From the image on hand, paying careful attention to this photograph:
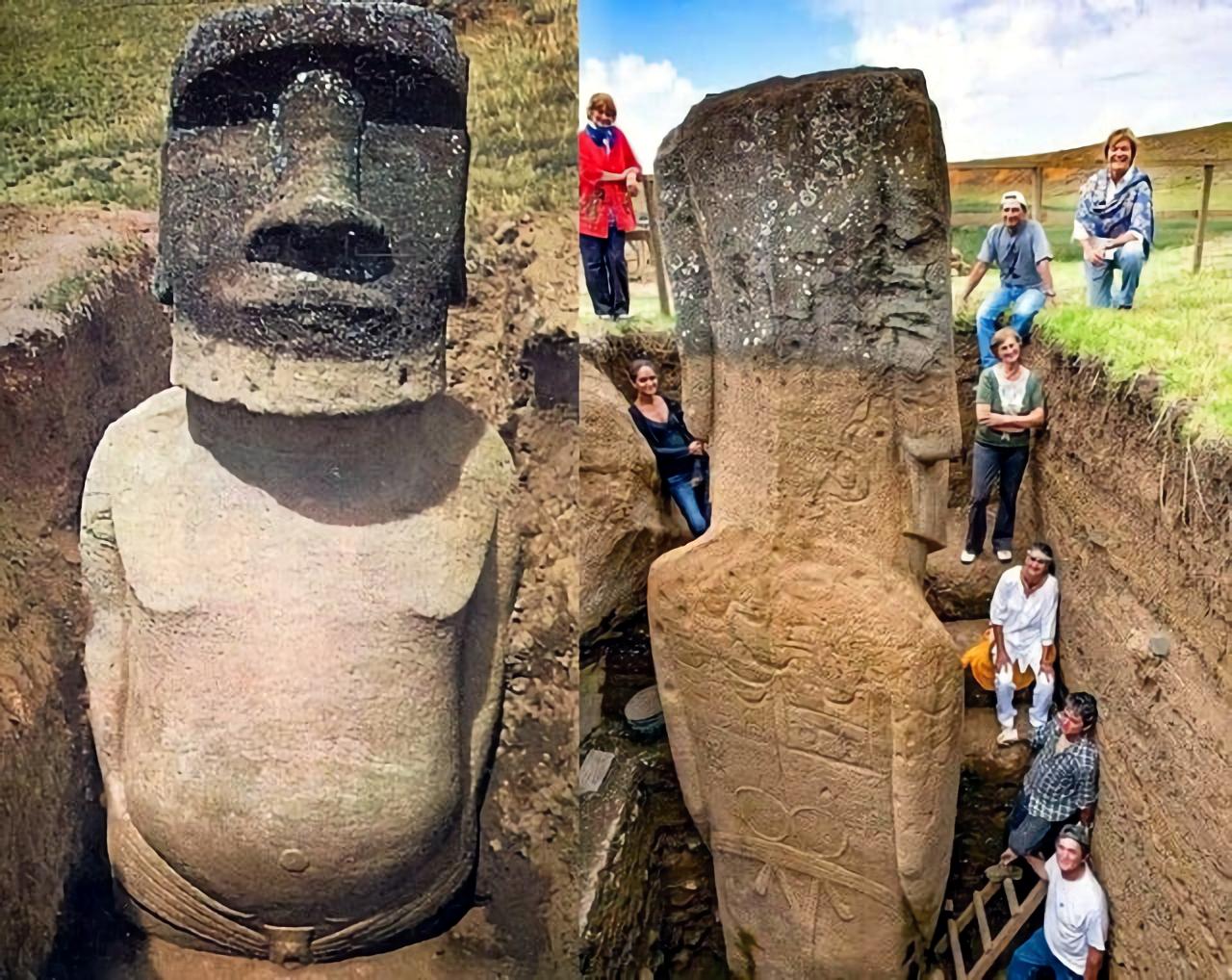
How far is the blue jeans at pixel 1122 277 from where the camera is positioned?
2.55 meters

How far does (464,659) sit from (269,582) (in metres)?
0.43

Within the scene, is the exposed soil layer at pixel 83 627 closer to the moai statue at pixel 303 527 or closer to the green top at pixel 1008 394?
the moai statue at pixel 303 527

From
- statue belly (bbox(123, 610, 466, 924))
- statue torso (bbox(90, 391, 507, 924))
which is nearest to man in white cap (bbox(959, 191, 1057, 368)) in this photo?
statue torso (bbox(90, 391, 507, 924))

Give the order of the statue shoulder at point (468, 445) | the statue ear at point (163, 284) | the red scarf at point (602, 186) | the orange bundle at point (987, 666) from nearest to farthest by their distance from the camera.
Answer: the statue ear at point (163, 284), the statue shoulder at point (468, 445), the red scarf at point (602, 186), the orange bundle at point (987, 666)

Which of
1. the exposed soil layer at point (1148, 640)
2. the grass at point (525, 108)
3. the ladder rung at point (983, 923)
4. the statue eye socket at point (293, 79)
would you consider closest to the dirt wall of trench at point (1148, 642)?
the exposed soil layer at point (1148, 640)

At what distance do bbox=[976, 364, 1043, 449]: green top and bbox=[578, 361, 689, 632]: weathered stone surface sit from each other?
3.13ft

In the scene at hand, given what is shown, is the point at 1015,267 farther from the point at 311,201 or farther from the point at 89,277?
the point at 89,277

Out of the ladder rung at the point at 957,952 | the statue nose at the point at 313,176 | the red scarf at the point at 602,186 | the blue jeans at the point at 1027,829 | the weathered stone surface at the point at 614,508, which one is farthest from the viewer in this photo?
the weathered stone surface at the point at 614,508

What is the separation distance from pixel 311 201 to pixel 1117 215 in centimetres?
165

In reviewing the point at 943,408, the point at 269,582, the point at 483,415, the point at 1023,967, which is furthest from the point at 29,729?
the point at 1023,967

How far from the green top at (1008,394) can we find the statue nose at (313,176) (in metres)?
1.51

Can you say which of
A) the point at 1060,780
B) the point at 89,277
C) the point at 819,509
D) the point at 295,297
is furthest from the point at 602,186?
the point at 1060,780

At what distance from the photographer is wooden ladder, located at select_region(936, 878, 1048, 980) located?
9.95 feet

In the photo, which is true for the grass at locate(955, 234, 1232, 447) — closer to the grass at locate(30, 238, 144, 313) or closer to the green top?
the green top
